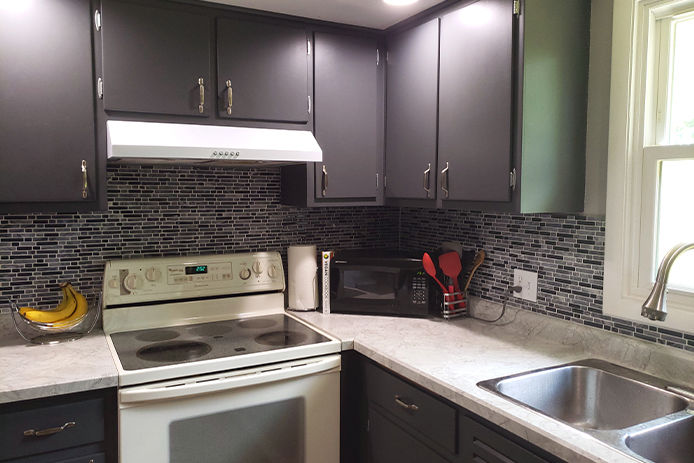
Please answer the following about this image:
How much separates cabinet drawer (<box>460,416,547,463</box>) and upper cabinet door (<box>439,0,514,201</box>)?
733mm

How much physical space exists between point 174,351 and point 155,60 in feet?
3.33

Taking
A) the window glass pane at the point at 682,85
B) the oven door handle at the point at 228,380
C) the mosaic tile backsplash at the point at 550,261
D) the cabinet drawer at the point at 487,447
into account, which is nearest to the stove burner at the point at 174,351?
the oven door handle at the point at 228,380

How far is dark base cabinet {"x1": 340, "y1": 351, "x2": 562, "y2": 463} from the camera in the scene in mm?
1449

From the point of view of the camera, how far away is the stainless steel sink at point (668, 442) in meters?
1.33

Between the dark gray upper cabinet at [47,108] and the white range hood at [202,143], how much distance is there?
11 centimetres

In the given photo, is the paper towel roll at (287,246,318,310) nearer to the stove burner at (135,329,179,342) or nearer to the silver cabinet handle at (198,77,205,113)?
the stove burner at (135,329,179,342)

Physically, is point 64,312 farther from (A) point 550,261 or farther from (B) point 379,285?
(A) point 550,261

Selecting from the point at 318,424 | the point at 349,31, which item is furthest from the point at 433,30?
the point at 318,424

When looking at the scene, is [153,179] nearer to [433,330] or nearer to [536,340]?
[433,330]

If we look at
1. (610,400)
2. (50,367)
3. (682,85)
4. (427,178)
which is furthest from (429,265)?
(50,367)

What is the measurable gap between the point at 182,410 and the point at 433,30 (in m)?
1.60

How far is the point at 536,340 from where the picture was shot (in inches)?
80.0

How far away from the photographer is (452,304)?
231 centimetres

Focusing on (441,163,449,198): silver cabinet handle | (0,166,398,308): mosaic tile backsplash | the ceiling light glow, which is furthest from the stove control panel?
the ceiling light glow
